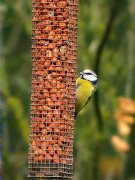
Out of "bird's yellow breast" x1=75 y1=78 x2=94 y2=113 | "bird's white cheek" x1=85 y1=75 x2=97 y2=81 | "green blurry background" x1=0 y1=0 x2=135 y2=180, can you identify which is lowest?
"green blurry background" x1=0 y1=0 x2=135 y2=180

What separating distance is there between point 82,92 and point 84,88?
0.21 feet

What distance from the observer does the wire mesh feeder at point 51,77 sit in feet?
25.0

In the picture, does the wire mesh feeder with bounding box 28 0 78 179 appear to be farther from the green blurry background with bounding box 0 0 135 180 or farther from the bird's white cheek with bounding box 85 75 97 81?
the green blurry background with bounding box 0 0 135 180

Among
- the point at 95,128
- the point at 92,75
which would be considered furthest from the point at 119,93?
the point at 92,75

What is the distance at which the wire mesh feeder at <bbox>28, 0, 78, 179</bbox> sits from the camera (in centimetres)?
761

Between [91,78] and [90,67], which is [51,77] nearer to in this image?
[91,78]

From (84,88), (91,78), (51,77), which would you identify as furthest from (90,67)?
(51,77)

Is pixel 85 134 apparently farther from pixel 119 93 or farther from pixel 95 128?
pixel 119 93

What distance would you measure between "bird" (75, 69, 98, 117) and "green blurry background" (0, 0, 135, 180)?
13.0 ft

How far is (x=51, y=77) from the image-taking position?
7.66 metres

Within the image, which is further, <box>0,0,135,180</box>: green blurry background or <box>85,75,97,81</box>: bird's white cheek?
<box>0,0,135,180</box>: green blurry background

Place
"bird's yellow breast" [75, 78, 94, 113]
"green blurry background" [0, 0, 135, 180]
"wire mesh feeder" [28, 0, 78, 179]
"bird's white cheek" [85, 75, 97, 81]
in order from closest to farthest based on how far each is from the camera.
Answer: "wire mesh feeder" [28, 0, 78, 179]
"bird's yellow breast" [75, 78, 94, 113]
"bird's white cheek" [85, 75, 97, 81]
"green blurry background" [0, 0, 135, 180]

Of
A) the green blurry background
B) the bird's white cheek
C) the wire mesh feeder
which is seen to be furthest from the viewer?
the green blurry background

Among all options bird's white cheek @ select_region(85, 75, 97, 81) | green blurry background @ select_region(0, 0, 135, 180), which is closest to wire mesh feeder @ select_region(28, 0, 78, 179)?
bird's white cheek @ select_region(85, 75, 97, 81)
